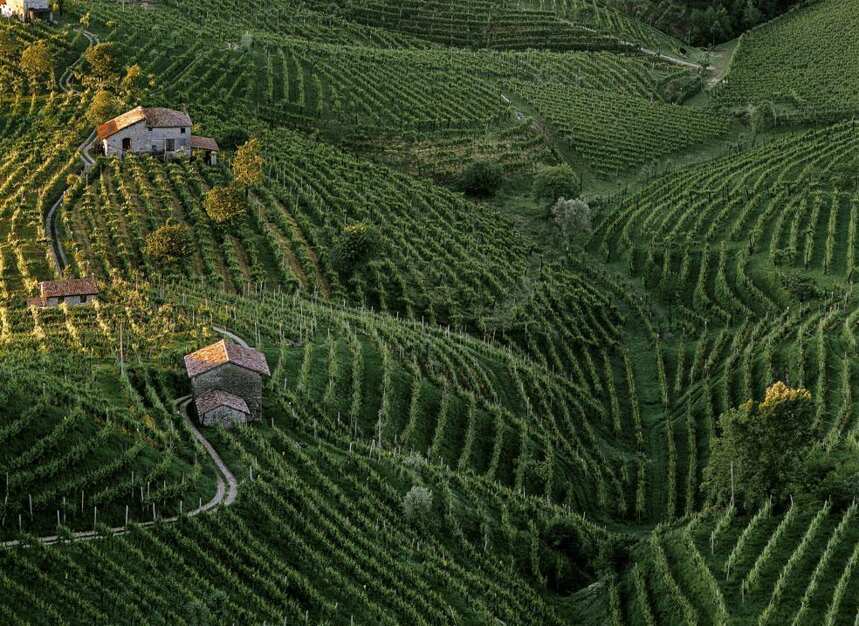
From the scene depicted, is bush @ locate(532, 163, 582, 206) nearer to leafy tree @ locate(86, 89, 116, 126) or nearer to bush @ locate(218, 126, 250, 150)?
bush @ locate(218, 126, 250, 150)

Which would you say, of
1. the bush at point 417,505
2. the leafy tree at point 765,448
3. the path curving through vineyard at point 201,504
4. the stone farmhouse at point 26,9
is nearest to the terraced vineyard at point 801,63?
the stone farmhouse at point 26,9

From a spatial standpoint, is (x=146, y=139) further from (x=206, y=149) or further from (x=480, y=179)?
(x=480, y=179)

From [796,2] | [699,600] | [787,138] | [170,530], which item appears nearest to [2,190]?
[170,530]

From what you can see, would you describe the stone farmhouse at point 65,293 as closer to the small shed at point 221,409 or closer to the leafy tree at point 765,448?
the small shed at point 221,409

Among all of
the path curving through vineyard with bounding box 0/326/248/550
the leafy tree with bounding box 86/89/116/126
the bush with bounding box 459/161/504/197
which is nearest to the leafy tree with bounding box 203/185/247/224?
the leafy tree with bounding box 86/89/116/126

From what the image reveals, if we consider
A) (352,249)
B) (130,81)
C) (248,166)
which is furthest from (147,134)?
(352,249)
